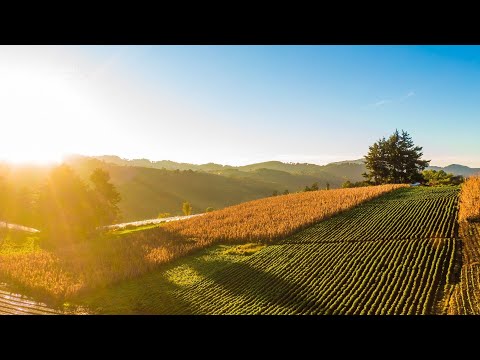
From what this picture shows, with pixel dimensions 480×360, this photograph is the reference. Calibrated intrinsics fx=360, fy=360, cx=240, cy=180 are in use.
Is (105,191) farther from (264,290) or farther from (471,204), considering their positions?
(471,204)

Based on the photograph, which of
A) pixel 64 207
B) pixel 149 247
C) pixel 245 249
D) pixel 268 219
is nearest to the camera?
pixel 245 249

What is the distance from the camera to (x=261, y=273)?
18.2m

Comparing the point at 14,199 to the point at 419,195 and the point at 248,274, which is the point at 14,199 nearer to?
the point at 248,274

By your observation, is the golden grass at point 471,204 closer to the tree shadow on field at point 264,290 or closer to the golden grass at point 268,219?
the golden grass at point 268,219

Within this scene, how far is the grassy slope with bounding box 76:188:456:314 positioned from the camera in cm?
1452

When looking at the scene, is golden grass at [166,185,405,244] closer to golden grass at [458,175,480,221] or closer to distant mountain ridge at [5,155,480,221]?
golden grass at [458,175,480,221]

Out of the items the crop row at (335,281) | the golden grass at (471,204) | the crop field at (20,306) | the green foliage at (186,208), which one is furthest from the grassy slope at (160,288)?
the green foliage at (186,208)

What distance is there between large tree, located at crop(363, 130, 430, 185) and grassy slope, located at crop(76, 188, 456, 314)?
3050 centimetres

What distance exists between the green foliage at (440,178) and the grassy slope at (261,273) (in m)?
22.6

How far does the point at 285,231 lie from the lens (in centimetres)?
2695

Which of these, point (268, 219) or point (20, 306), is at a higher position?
point (268, 219)

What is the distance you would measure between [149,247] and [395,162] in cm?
4681

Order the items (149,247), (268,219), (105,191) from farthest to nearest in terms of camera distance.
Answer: (105,191), (268,219), (149,247)

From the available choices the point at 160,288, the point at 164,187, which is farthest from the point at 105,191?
the point at 164,187
